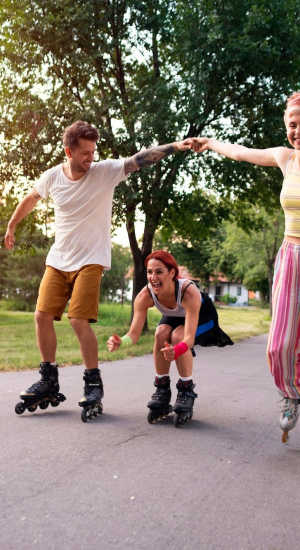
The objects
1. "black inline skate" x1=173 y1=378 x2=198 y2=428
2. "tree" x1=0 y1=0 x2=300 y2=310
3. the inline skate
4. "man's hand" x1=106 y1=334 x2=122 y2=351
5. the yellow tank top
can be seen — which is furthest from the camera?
"tree" x1=0 y1=0 x2=300 y2=310

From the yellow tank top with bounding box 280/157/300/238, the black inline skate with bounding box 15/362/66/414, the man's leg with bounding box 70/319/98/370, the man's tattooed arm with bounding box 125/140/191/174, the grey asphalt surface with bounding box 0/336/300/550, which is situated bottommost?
the grey asphalt surface with bounding box 0/336/300/550

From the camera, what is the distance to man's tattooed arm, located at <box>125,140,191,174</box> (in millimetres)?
4707

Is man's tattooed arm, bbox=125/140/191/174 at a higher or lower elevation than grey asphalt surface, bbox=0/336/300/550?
higher

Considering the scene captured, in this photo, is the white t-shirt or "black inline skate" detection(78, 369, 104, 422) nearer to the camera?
"black inline skate" detection(78, 369, 104, 422)

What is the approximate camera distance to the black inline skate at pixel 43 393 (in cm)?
454

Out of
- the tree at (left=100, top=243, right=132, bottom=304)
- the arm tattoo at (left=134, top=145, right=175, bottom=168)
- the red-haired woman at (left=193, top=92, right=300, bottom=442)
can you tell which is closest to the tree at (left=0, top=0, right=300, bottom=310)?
the arm tattoo at (left=134, top=145, right=175, bottom=168)

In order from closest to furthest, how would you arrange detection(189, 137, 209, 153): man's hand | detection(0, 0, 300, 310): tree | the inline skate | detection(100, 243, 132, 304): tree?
the inline skate
detection(189, 137, 209, 153): man's hand
detection(0, 0, 300, 310): tree
detection(100, 243, 132, 304): tree

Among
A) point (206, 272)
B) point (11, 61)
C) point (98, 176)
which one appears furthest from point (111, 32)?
point (206, 272)

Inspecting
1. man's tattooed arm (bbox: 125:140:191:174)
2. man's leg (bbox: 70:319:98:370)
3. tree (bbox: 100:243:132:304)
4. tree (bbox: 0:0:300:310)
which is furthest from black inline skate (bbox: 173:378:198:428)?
tree (bbox: 100:243:132:304)

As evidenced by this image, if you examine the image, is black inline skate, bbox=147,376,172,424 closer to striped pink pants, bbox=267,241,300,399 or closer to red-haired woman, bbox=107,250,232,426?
red-haired woman, bbox=107,250,232,426

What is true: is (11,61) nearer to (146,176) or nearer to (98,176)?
(146,176)

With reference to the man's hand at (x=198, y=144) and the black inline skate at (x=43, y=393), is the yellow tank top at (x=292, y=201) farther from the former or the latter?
the black inline skate at (x=43, y=393)

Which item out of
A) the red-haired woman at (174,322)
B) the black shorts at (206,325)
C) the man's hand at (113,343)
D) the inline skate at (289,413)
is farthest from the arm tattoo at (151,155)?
the inline skate at (289,413)

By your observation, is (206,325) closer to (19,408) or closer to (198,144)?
(198,144)
